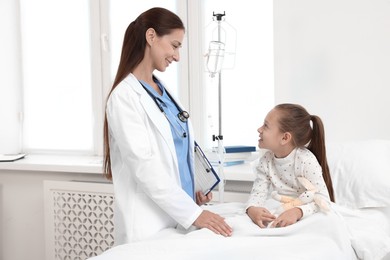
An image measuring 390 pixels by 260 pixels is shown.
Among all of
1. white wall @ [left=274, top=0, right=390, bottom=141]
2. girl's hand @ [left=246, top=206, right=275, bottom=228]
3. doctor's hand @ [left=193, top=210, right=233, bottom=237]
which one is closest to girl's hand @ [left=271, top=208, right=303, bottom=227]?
girl's hand @ [left=246, top=206, right=275, bottom=228]

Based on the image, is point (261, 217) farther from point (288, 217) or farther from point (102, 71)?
point (102, 71)

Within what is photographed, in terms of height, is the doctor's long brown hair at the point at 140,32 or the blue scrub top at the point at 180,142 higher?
the doctor's long brown hair at the point at 140,32

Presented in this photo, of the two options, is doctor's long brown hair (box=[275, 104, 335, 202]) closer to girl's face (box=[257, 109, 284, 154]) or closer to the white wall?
girl's face (box=[257, 109, 284, 154])

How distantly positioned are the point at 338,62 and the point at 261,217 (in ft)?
3.52

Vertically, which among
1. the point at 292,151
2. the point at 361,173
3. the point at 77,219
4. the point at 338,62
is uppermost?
the point at 338,62

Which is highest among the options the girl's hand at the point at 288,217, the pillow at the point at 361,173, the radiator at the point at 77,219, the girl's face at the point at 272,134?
the girl's face at the point at 272,134

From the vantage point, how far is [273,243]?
1.43 m

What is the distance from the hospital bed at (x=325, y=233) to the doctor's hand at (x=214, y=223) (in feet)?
0.09

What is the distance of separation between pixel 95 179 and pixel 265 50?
4.00 feet

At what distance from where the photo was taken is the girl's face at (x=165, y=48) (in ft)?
5.67

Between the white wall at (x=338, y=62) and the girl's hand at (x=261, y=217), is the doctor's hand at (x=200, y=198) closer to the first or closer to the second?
the girl's hand at (x=261, y=217)

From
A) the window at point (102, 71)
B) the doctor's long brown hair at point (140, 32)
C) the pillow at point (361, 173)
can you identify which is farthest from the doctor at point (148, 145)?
the window at point (102, 71)

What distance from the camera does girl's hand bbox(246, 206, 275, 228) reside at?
5.41 feet

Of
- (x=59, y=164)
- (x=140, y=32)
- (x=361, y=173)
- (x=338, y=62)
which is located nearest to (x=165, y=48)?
(x=140, y=32)
